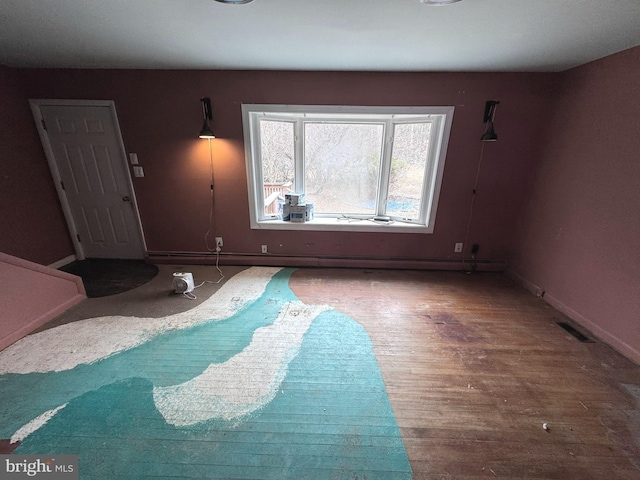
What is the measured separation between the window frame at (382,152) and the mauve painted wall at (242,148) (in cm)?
9

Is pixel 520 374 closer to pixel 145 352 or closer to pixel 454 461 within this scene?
pixel 454 461

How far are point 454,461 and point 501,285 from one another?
241 centimetres

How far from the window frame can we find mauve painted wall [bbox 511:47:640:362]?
112 cm

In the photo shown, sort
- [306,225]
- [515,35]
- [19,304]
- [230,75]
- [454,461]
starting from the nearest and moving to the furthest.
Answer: [454,461]
[515,35]
[19,304]
[230,75]
[306,225]

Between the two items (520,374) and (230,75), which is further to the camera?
(230,75)

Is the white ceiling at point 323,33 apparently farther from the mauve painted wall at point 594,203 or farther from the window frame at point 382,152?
the window frame at point 382,152

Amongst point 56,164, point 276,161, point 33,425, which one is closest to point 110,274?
point 56,164

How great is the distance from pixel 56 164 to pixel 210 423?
3.88m

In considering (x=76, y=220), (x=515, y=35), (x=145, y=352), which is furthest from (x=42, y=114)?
(x=515, y=35)

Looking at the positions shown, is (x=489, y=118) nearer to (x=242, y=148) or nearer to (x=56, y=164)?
(x=242, y=148)

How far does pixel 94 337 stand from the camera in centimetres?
205

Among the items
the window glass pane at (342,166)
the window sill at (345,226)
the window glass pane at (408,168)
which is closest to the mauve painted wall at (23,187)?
the window sill at (345,226)

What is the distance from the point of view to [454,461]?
4.13 feet

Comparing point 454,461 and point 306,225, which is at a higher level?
point 306,225
